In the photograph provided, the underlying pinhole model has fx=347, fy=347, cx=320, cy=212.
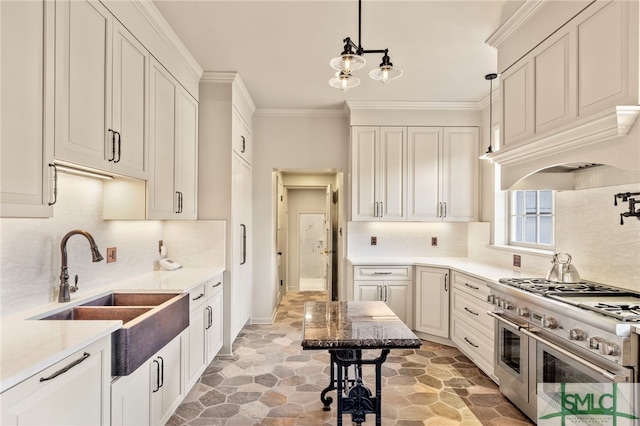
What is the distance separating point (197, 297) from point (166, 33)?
6.87ft

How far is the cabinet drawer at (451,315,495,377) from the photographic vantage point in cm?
304

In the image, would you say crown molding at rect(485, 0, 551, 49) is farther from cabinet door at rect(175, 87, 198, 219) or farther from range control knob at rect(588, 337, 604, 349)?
cabinet door at rect(175, 87, 198, 219)

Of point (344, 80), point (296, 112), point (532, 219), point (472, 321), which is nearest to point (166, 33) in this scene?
point (344, 80)

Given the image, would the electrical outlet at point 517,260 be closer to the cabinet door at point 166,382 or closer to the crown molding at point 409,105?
the crown molding at point 409,105

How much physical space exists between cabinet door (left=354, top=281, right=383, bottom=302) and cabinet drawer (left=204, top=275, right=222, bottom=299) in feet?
5.28

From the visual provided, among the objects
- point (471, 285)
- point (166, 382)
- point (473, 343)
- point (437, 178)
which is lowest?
point (473, 343)

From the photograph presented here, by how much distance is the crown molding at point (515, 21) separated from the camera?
225 cm

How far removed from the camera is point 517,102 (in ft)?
8.18

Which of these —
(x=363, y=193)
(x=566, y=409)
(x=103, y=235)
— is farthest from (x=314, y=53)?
(x=566, y=409)

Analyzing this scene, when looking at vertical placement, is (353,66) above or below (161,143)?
above

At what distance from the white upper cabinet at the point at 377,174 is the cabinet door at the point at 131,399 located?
299cm

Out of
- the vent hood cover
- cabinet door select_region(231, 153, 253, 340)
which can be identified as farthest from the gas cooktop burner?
cabinet door select_region(231, 153, 253, 340)

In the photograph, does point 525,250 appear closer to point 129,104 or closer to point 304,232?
point 129,104

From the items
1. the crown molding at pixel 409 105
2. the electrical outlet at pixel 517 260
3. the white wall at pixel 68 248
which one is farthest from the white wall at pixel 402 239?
the white wall at pixel 68 248
